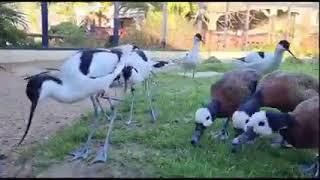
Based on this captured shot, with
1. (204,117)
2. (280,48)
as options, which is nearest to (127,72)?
(204,117)

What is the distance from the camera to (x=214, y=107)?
3.01 m

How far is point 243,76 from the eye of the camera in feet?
10.1

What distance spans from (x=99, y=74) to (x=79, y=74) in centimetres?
11

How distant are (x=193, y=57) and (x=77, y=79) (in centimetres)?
110

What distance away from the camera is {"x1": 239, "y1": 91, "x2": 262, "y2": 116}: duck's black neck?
270 centimetres

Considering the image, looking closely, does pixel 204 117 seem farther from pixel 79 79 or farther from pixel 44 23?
pixel 44 23

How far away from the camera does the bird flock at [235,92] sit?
2.31m

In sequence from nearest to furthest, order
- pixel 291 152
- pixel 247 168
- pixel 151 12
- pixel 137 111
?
pixel 247 168 < pixel 151 12 < pixel 291 152 < pixel 137 111

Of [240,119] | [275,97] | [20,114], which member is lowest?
[20,114]

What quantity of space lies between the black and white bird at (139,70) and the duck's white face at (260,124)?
0.85 m

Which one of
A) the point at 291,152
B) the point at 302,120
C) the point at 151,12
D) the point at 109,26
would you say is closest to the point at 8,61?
the point at 109,26

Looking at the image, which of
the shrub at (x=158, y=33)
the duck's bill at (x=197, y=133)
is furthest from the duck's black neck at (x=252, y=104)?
Result: the shrub at (x=158, y=33)

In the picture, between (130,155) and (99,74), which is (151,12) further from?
(130,155)

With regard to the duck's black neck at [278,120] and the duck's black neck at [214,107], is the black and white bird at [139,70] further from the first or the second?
the duck's black neck at [278,120]
